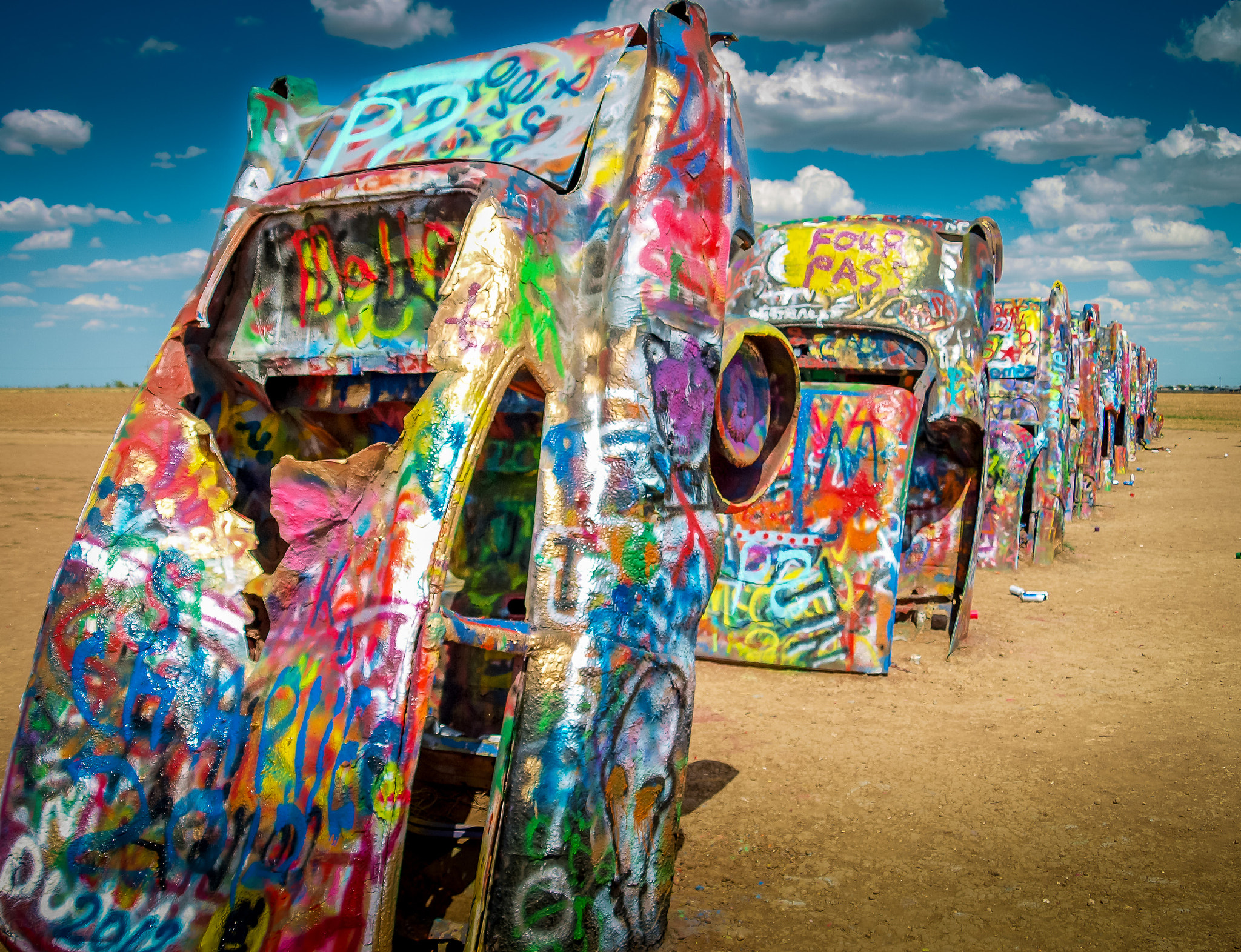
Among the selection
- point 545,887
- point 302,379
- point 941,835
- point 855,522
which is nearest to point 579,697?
point 545,887

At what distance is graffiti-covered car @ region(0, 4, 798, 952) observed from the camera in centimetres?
252

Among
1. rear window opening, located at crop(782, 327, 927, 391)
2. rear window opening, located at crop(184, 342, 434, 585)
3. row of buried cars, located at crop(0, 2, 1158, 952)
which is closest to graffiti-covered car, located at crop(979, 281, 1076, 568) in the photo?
rear window opening, located at crop(782, 327, 927, 391)

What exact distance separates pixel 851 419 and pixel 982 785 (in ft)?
8.90

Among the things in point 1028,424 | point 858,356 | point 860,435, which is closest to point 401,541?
point 860,435

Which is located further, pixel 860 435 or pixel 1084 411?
pixel 1084 411

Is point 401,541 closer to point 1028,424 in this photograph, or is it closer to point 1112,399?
point 1028,424

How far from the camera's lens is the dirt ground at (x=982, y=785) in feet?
11.6

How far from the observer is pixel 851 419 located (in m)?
6.55

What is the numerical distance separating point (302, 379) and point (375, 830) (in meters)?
1.86

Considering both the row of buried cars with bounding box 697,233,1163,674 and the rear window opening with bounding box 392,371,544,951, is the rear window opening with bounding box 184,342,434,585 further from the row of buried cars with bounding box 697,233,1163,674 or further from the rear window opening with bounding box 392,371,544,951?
the row of buried cars with bounding box 697,233,1163,674

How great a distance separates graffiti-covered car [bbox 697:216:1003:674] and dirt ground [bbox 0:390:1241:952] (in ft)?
1.41

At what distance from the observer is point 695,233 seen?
11.4ft

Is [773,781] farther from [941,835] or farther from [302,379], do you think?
[302,379]

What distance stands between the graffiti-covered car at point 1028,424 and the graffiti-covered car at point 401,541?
6.96 meters
